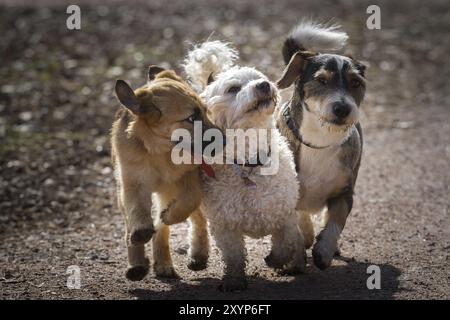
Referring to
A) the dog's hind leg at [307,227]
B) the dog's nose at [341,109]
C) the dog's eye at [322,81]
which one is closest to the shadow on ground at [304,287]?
the dog's hind leg at [307,227]

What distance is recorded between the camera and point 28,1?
15.9 m

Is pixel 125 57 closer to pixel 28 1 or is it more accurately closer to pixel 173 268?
pixel 28 1

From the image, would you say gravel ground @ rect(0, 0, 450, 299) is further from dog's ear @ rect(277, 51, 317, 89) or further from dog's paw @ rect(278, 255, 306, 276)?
dog's ear @ rect(277, 51, 317, 89)

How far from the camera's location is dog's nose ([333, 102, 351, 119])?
5391 mm

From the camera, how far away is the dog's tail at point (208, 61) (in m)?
5.87

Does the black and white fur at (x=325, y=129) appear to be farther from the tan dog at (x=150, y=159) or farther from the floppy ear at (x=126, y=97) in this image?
the floppy ear at (x=126, y=97)

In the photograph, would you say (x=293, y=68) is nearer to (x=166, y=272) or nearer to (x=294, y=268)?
(x=294, y=268)

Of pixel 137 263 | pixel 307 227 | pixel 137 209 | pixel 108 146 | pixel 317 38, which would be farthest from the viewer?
pixel 108 146

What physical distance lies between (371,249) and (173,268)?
1.59 meters

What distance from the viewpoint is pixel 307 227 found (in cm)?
620

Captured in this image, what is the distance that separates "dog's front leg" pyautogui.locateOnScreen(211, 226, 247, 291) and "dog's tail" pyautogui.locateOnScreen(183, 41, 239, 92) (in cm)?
118

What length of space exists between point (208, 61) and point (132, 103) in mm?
1063

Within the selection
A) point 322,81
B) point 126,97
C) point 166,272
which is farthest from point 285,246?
point 126,97

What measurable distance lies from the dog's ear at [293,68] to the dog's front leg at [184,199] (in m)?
1.08
